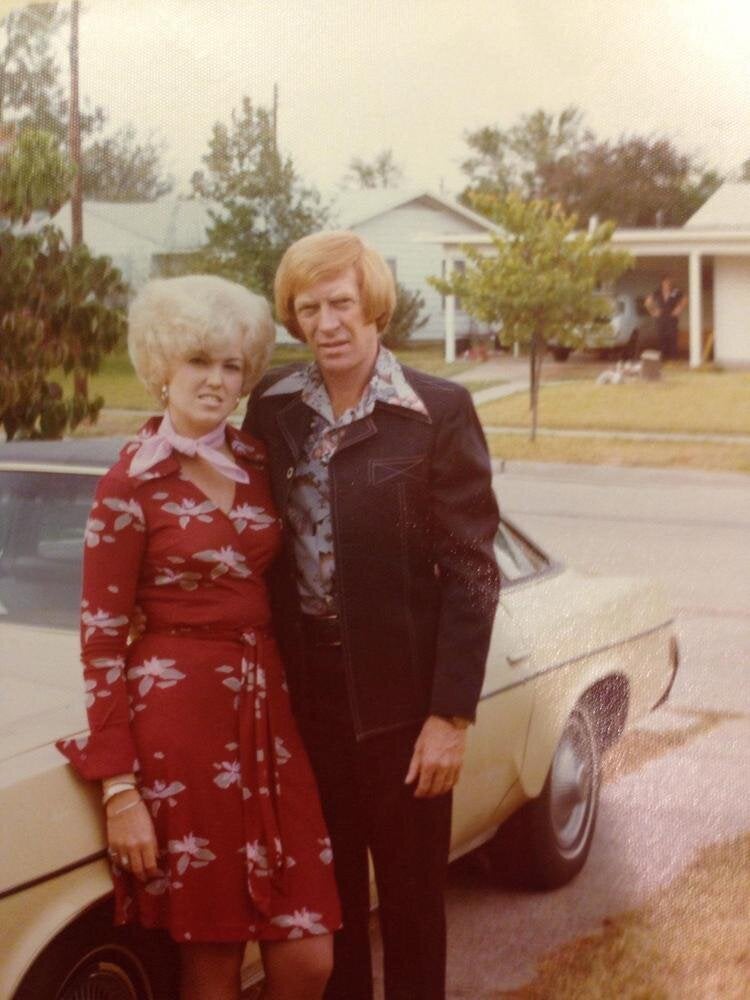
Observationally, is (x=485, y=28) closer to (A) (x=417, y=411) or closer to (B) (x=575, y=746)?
(A) (x=417, y=411)

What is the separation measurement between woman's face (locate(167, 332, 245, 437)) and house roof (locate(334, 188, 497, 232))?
0.46m

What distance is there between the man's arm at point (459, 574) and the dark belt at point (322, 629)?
5.4 inches

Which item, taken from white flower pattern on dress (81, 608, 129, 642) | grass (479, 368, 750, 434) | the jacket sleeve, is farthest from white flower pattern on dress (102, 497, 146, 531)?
grass (479, 368, 750, 434)

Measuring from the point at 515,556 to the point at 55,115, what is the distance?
4.28 ft

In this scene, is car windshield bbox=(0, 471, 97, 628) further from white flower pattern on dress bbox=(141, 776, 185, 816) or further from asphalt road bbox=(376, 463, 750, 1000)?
asphalt road bbox=(376, 463, 750, 1000)

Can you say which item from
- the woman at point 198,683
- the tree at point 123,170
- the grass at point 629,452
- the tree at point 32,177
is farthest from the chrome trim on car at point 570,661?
the tree at point 32,177

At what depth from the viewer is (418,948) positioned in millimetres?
1844

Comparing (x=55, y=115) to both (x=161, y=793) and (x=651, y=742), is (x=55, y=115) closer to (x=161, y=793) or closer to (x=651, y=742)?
(x=161, y=793)

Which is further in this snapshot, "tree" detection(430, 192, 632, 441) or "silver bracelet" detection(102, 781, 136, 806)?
"tree" detection(430, 192, 632, 441)

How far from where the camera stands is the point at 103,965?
164 centimetres

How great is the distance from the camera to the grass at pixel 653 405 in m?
1.93

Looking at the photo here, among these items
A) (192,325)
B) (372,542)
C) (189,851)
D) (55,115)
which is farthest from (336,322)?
(55,115)

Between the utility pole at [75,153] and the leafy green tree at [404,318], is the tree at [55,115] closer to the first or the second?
the utility pole at [75,153]

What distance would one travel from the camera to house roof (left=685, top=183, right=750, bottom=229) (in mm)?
1885
